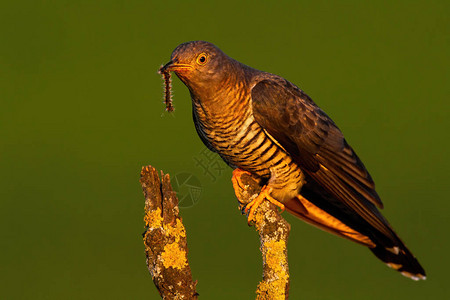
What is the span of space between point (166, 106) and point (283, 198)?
111 cm

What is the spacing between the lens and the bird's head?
130 inches

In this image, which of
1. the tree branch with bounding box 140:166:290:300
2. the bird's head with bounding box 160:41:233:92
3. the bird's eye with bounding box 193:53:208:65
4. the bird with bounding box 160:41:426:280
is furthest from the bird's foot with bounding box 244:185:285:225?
the bird's eye with bounding box 193:53:208:65

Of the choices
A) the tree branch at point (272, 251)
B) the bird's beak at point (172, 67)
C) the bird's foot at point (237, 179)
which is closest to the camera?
the tree branch at point (272, 251)

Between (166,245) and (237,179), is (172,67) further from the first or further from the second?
(166,245)

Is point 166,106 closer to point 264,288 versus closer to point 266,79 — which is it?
point 266,79

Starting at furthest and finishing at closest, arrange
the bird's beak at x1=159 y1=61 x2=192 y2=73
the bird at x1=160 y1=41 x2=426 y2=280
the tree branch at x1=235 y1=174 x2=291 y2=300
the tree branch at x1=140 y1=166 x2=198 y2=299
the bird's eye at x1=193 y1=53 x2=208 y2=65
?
the bird at x1=160 y1=41 x2=426 y2=280, the bird's eye at x1=193 y1=53 x2=208 y2=65, the bird's beak at x1=159 y1=61 x2=192 y2=73, the tree branch at x1=235 y1=174 x2=291 y2=300, the tree branch at x1=140 y1=166 x2=198 y2=299

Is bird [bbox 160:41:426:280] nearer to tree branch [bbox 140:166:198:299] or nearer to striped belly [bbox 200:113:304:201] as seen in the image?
striped belly [bbox 200:113:304:201]

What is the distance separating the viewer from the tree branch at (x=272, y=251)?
104 inches

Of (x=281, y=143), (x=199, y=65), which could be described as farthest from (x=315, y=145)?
(x=199, y=65)

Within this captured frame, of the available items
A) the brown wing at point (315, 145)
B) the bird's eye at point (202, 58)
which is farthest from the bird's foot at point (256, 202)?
the bird's eye at point (202, 58)

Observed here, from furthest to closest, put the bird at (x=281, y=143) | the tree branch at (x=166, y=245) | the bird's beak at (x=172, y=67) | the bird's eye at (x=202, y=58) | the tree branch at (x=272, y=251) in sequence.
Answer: the bird at (x=281, y=143), the bird's eye at (x=202, y=58), the bird's beak at (x=172, y=67), the tree branch at (x=272, y=251), the tree branch at (x=166, y=245)

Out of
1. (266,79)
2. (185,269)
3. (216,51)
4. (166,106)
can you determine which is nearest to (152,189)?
(185,269)

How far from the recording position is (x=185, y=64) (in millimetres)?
3336

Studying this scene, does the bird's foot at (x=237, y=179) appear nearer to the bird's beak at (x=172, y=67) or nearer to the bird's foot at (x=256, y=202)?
the bird's foot at (x=256, y=202)
